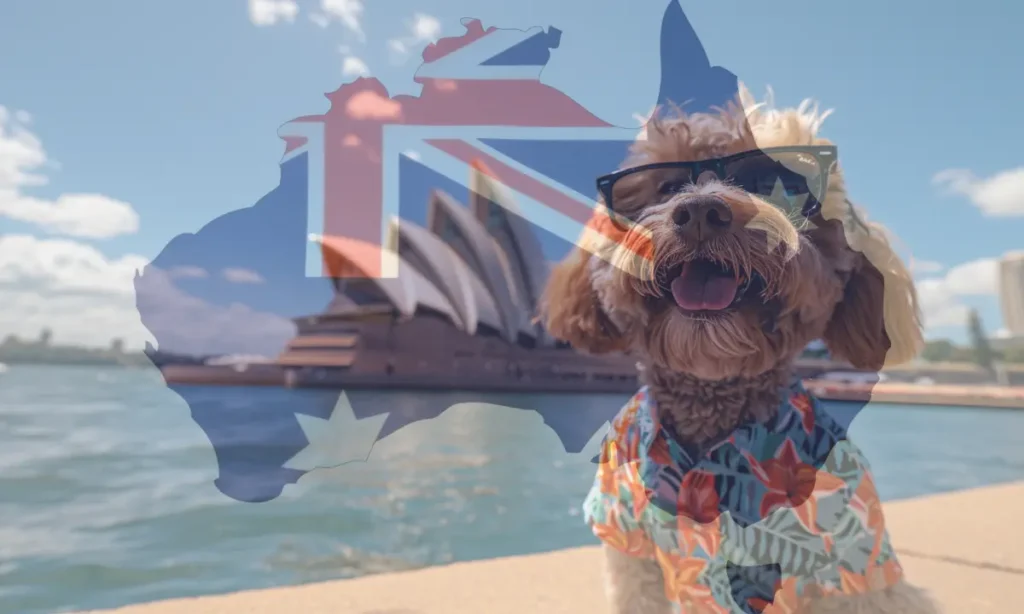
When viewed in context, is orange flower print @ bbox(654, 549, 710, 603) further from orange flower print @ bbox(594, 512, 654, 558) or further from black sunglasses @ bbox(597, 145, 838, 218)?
black sunglasses @ bbox(597, 145, 838, 218)

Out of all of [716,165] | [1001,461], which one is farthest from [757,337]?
[1001,461]

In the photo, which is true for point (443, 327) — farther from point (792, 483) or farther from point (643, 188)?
point (792, 483)

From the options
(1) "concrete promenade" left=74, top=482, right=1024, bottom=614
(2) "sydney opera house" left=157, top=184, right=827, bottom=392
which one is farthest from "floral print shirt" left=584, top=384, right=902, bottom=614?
(1) "concrete promenade" left=74, top=482, right=1024, bottom=614

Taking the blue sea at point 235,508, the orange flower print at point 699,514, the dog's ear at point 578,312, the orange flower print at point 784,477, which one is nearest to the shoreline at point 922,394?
the blue sea at point 235,508

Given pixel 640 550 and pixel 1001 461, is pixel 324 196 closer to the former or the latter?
pixel 640 550
